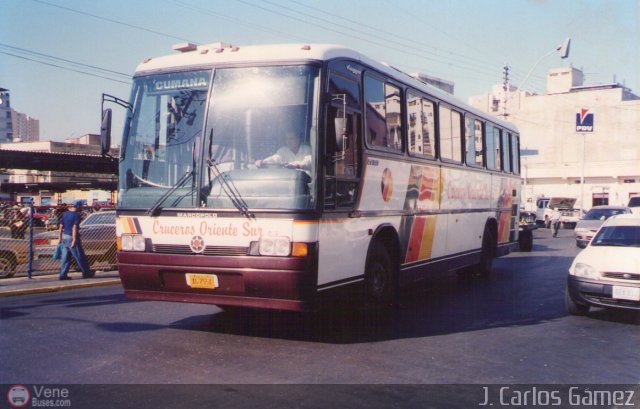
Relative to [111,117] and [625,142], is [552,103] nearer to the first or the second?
[625,142]

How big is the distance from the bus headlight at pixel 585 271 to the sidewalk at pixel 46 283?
29.6 ft

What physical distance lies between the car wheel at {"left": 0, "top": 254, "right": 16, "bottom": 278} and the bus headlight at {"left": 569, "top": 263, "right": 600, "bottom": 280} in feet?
37.3

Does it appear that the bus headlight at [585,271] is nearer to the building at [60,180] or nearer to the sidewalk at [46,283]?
the sidewalk at [46,283]

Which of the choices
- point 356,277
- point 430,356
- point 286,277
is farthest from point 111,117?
point 430,356

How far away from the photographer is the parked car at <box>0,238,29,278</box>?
1360 cm

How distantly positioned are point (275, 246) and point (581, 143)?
7571 centimetres

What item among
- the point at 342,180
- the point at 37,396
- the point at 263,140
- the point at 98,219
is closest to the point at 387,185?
the point at 342,180

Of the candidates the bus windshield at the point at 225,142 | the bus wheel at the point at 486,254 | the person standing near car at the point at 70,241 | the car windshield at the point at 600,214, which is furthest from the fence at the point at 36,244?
the car windshield at the point at 600,214

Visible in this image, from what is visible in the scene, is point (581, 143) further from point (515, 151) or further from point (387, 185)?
point (387, 185)

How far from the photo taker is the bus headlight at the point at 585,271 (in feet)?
29.1

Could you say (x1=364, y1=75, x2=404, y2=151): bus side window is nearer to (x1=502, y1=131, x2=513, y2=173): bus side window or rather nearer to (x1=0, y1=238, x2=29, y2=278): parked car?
(x1=502, y1=131, x2=513, y2=173): bus side window

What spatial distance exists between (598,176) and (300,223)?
224ft

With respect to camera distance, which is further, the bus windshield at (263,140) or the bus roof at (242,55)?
the bus roof at (242,55)

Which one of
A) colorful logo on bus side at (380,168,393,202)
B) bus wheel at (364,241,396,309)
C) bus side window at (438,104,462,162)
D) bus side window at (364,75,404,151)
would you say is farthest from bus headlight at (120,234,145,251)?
bus side window at (438,104,462,162)
